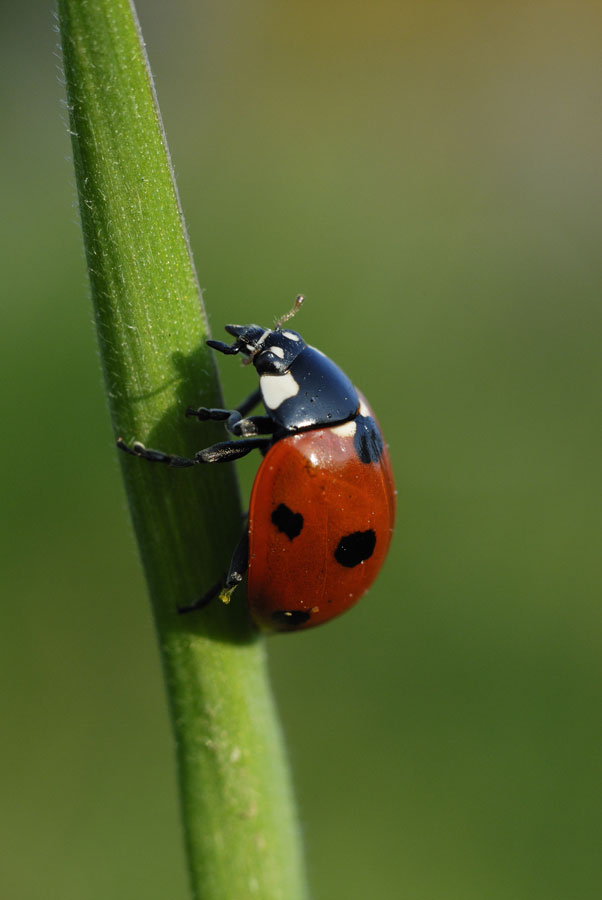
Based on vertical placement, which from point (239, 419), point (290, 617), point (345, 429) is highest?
point (239, 419)

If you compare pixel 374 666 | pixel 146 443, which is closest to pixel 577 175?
pixel 374 666

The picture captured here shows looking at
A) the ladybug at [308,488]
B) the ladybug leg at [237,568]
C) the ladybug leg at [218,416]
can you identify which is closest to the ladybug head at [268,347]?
the ladybug at [308,488]

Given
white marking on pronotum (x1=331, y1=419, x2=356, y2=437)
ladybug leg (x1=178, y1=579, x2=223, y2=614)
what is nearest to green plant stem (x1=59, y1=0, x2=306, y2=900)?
ladybug leg (x1=178, y1=579, x2=223, y2=614)

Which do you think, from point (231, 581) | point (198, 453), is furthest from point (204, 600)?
point (198, 453)

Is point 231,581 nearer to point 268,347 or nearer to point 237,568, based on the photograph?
point 237,568

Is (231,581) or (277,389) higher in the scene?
(277,389)

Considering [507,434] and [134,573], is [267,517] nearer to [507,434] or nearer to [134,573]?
[134,573]
